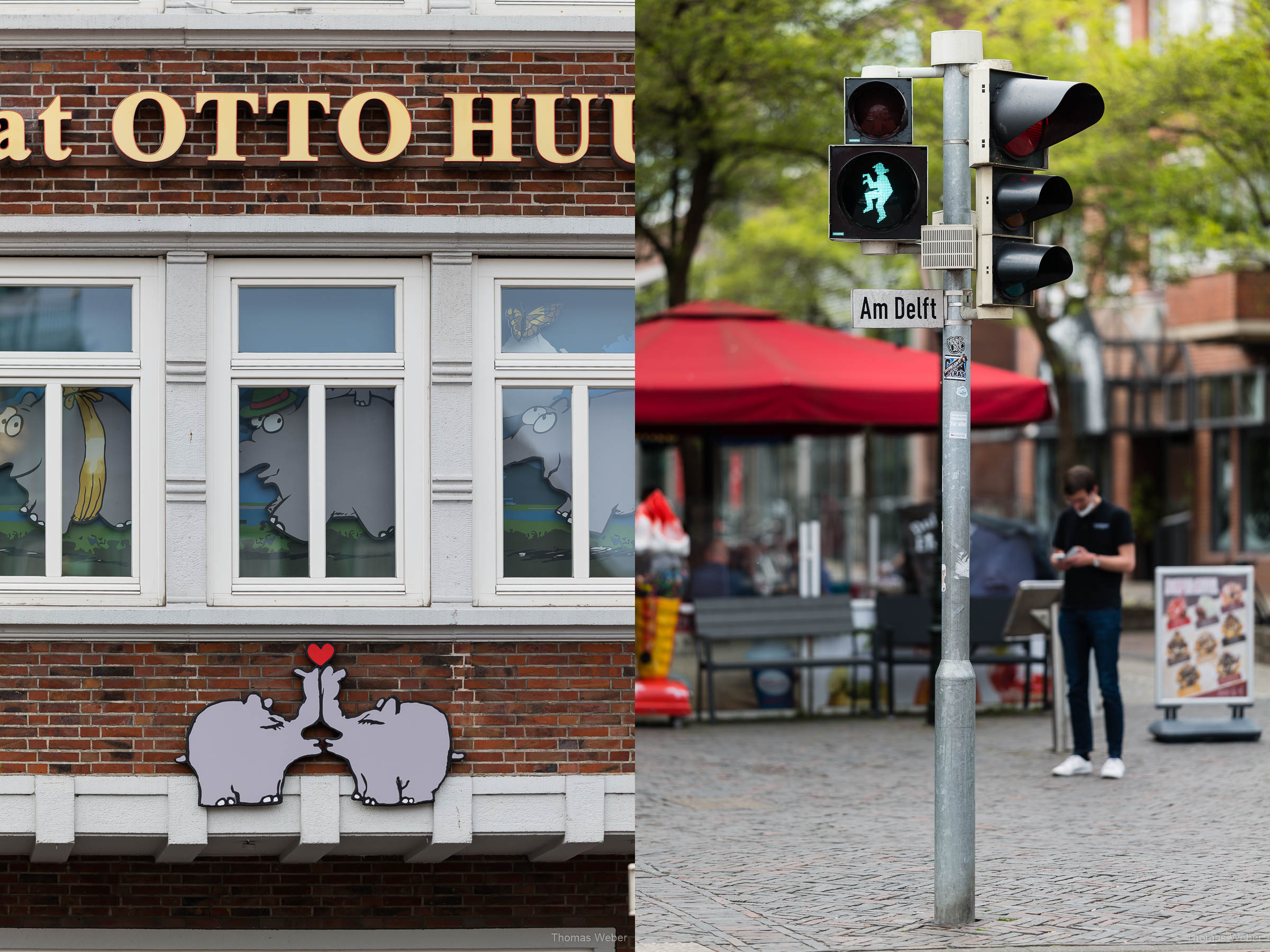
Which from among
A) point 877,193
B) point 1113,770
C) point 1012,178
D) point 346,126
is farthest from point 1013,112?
point 1113,770

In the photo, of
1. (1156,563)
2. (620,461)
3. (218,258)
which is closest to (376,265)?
(218,258)

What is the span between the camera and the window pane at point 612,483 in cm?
893

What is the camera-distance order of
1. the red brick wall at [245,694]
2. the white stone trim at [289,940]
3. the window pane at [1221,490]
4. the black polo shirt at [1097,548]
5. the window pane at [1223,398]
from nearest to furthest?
the red brick wall at [245,694]
the white stone trim at [289,940]
the black polo shirt at [1097,548]
the window pane at [1223,398]
the window pane at [1221,490]

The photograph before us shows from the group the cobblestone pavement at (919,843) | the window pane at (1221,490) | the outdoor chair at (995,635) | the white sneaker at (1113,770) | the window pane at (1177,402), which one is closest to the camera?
the cobblestone pavement at (919,843)

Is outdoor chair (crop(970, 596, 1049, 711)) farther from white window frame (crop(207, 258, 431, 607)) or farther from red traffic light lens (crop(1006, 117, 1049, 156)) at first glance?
red traffic light lens (crop(1006, 117, 1049, 156))

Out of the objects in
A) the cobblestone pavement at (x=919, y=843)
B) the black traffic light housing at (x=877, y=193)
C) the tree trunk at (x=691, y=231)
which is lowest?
the cobblestone pavement at (x=919, y=843)

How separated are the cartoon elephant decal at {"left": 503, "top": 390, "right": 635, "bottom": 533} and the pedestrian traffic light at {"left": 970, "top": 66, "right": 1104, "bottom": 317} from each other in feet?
7.09

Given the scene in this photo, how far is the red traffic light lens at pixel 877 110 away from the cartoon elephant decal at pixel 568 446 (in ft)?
6.86

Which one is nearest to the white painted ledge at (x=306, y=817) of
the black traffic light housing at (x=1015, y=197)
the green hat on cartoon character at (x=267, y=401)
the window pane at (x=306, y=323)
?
the green hat on cartoon character at (x=267, y=401)

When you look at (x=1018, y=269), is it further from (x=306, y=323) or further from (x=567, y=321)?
(x=306, y=323)

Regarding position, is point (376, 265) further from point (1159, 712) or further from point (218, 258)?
point (1159, 712)

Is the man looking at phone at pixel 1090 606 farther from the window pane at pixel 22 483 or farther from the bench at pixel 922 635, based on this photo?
the window pane at pixel 22 483

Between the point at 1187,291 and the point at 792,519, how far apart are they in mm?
A: 14742

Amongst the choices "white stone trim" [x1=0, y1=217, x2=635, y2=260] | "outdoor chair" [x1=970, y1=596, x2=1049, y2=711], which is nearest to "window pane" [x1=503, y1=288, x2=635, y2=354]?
"white stone trim" [x1=0, y1=217, x2=635, y2=260]
